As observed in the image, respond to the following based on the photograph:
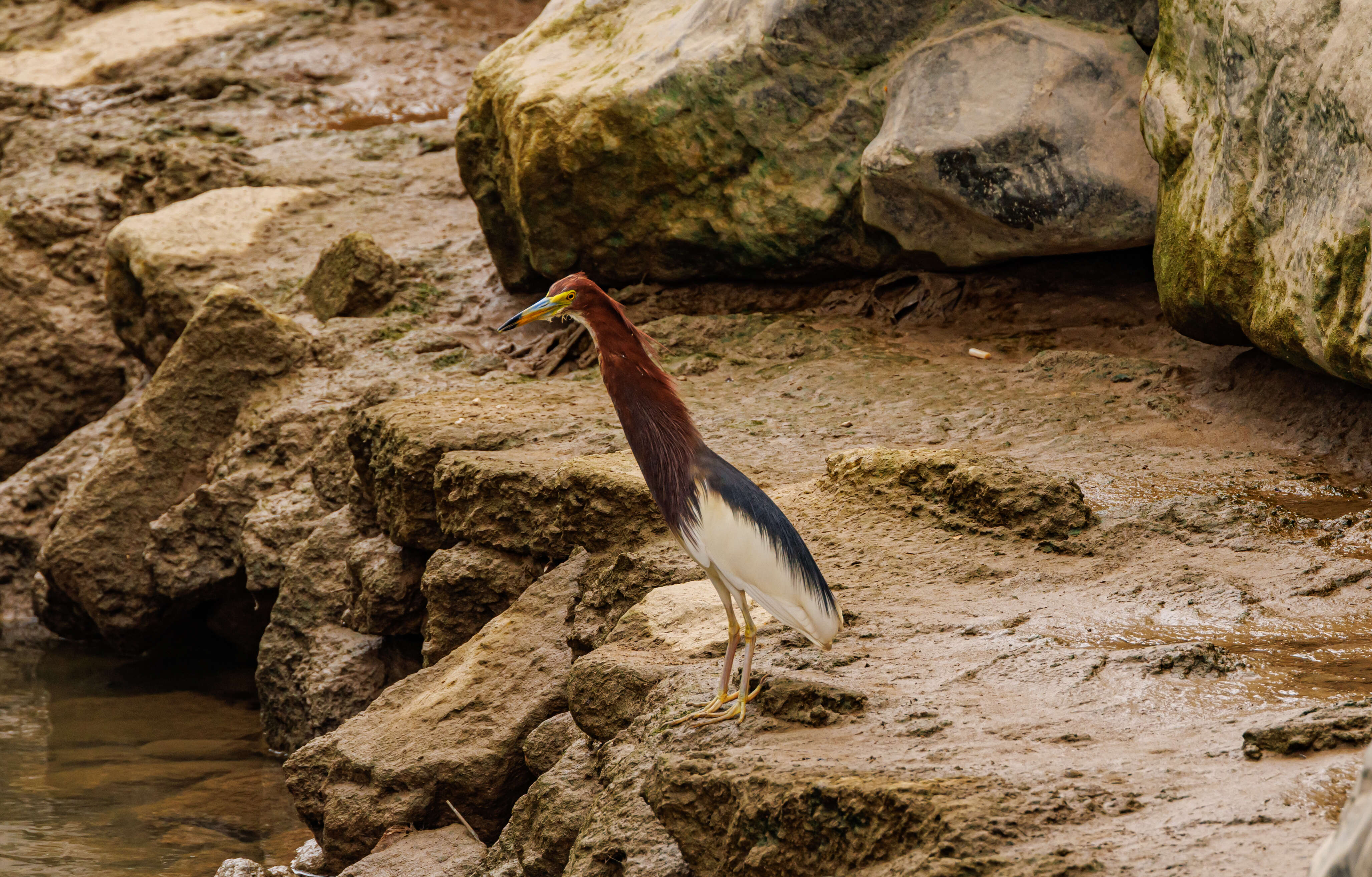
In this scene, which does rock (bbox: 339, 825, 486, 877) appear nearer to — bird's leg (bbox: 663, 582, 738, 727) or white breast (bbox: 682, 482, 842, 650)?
bird's leg (bbox: 663, 582, 738, 727)

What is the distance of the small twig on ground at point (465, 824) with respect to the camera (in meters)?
4.38

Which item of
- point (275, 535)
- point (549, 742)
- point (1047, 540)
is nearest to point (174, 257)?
point (275, 535)

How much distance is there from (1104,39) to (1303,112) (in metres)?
1.98

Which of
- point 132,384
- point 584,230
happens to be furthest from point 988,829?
point 132,384

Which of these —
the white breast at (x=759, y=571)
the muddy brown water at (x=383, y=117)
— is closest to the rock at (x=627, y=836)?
the white breast at (x=759, y=571)

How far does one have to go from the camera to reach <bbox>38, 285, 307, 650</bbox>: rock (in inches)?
283

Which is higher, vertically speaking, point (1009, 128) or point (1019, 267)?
point (1009, 128)

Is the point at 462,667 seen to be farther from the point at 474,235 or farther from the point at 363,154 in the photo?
the point at 363,154

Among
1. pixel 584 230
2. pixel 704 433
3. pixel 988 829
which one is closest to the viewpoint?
pixel 988 829

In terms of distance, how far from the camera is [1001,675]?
318cm

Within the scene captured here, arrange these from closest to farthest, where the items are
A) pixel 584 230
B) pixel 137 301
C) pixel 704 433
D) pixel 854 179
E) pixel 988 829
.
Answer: pixel 988 829, pixel 704 433, pixel 854 179, pixel 584 230, pixel 137 301

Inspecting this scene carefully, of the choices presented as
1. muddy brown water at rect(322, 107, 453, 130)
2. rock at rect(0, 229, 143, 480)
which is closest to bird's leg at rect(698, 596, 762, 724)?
rock at rect(0, 229, 143, 480)

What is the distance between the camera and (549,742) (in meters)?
4.25

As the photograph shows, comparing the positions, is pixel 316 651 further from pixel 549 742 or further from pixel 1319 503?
pixel 1319 503
